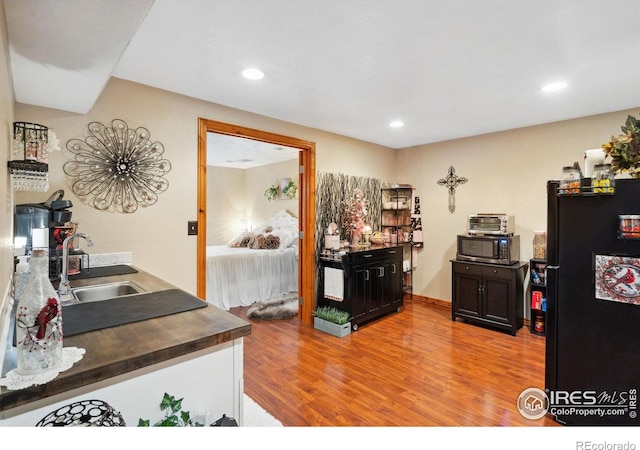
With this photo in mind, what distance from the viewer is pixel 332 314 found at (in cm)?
366

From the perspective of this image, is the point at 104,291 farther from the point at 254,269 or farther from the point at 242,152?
the point at 242,152

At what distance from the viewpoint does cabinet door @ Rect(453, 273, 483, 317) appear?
3.89 meters

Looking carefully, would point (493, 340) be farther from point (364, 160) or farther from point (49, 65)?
point (49, 65)

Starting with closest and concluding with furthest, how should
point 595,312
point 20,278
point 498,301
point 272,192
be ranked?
point 20,278
point 595,312
point 498,301
point 272,192

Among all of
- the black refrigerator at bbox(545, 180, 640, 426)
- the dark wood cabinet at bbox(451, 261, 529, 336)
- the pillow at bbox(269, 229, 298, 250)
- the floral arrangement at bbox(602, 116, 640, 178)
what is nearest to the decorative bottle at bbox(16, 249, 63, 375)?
the black refrigerator at bbox(545, 180, 640, 426)

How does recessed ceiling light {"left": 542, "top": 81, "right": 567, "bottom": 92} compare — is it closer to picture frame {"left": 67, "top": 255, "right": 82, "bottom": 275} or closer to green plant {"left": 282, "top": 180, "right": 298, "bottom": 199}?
picture frame {"left": 67, "top": 255, "right": 82, "bottom": 275}

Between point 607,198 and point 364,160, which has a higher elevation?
point 364,160

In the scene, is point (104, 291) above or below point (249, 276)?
above

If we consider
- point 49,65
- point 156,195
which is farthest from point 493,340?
point 49,65

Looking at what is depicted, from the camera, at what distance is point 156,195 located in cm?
272

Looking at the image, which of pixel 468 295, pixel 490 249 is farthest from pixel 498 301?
pixel 490 249

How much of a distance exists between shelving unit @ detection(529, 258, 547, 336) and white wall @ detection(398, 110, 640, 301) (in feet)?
0.95

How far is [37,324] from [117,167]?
1.95m

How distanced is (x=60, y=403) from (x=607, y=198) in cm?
266
